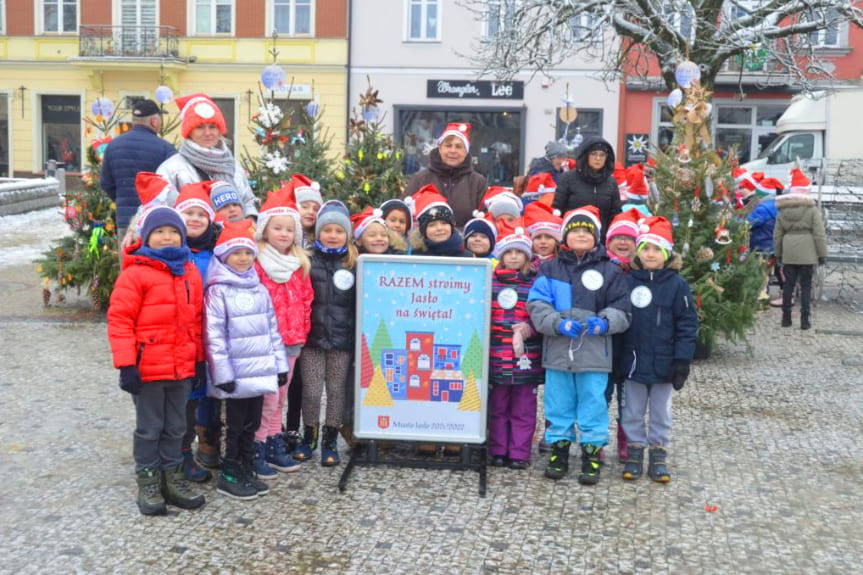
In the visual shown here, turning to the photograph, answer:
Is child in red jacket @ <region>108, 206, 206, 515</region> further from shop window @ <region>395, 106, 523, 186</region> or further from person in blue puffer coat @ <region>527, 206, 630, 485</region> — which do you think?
shop window @ <region>395, 106, 523, 186</region>

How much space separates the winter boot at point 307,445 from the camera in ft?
20.6

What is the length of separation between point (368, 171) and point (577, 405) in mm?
5656

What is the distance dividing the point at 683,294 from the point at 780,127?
699 inches

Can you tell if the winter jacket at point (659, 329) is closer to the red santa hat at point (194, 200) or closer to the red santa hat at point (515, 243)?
the red santa hat at point (515, 243)

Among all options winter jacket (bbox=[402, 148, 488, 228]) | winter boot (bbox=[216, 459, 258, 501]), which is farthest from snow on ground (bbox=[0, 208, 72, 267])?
winter boot (bbox=[216, 459, 258, 501])

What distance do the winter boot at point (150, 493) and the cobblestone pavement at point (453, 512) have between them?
2.1 inches

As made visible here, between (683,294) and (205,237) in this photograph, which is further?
(683,294)

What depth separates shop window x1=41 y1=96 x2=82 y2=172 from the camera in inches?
1331

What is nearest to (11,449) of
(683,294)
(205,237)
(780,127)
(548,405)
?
(205,237)

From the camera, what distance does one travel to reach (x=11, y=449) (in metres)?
6.42

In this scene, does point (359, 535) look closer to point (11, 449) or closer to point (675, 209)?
point (11, 449)

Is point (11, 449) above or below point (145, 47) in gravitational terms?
below

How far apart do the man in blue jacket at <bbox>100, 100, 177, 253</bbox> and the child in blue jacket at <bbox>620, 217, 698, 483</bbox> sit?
3.66 meters

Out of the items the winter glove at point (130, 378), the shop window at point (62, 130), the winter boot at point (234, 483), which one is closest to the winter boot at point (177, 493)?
the winter boot at point (234, 483)
